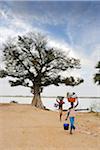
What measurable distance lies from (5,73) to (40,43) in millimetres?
5599

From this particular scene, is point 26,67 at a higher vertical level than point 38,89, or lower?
higher

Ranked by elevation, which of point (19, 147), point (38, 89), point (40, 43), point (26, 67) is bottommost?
point (19, 147)

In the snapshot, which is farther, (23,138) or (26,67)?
(26,67)

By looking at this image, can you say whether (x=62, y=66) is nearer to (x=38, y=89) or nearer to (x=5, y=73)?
(x=38, y=89)

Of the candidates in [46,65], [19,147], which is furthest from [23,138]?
[46,65]

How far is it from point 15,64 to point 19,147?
29.7 m

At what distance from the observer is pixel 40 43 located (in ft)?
133

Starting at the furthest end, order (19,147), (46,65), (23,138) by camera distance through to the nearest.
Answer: (46,65) → (23,138) → (19,147)

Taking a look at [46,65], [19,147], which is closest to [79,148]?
[19,147]

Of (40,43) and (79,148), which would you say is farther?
(40,43)

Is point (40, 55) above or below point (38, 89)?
above

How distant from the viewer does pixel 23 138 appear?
13.6 m

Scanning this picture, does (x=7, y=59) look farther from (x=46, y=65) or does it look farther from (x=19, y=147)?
(x=19, y=147)

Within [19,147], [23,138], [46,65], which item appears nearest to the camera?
[19,147]
